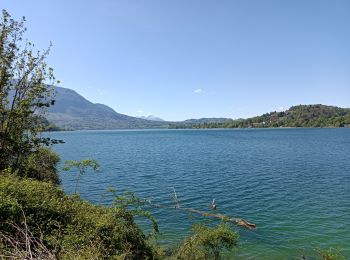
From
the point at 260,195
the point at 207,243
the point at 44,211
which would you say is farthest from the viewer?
the point at 260,195

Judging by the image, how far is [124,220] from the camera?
78.1 ft

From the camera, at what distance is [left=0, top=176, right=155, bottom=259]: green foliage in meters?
16.8

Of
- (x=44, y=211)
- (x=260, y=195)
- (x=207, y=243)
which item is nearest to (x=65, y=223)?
(x=44, y=211)

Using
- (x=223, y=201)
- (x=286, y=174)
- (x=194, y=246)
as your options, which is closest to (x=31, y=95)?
(x=194, y=246)

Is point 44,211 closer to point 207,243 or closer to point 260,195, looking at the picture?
point 207,243

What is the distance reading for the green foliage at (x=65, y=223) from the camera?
55.3 feet

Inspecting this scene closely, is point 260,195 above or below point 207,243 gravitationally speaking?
below

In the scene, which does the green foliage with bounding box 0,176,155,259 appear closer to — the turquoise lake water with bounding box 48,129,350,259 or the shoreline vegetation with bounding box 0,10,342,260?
the shoreline vegetation with bounding box 0,10,342,260

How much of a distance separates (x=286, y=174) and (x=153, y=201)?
36911 millimetres

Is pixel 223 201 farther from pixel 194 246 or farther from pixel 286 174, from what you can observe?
pixel 286 174

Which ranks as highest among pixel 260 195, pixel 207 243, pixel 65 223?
pixel 65 223

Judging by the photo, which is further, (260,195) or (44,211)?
(260,195)

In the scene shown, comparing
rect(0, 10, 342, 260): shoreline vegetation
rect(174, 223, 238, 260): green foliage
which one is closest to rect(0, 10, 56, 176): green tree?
rect(0, 10, 342, 260): shoreline vegetation

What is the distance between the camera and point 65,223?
19.6 meters
